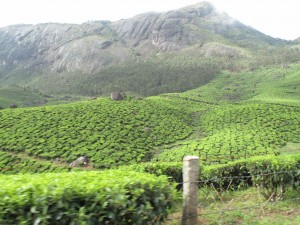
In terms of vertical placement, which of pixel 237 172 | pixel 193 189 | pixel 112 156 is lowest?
pixel 112 156

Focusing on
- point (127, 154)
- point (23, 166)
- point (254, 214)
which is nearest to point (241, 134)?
point (127, 154)

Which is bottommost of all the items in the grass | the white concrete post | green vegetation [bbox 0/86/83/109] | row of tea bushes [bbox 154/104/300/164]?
green vegetation [bbox 0/86/83/109]

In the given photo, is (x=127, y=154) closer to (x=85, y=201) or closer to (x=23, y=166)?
(x=23, y=166)

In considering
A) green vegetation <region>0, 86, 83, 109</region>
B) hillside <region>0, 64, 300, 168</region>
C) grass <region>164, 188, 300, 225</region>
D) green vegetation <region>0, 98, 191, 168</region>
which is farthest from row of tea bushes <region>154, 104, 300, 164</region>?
green vegetation <region>0, 86, 83, 109</region>

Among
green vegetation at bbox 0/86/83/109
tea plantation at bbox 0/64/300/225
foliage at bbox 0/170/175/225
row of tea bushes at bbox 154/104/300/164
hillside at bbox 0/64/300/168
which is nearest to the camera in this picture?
foliage at bbox 0/170/175/225

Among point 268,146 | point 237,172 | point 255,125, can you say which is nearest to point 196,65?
point 255,125

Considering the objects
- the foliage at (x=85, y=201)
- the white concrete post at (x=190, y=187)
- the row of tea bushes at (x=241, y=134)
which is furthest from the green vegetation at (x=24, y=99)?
the foliage at (x=85, y=201)

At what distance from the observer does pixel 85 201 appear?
17.1 ft

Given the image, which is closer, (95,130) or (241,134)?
(241,134)

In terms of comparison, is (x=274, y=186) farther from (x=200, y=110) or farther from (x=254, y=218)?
(x=200, y=110)

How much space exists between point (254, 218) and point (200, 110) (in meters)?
68.6

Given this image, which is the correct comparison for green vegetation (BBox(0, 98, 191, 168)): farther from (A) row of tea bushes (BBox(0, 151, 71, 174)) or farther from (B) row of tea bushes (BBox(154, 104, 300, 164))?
(B) row of tea bushes (BBox(154, 104, 300, 164))

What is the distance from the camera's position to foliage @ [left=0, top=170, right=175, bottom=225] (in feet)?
15.7

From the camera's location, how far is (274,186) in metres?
10.9
